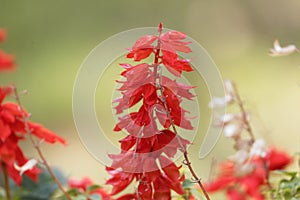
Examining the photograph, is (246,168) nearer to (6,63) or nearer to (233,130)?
(233,130)

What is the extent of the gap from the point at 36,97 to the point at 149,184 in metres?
2.24

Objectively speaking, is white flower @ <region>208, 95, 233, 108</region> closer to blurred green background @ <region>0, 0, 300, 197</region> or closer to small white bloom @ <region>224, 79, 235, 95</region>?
small white bloom @ <region>224, 79, 235, 95</region>

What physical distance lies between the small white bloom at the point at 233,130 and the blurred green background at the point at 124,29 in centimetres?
164

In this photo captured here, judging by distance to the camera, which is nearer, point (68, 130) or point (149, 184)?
point (149, 184)

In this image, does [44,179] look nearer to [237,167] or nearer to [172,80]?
[237,167]

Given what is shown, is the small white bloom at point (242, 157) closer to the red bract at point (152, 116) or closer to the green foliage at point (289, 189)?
the green foliage at point (289, 189)

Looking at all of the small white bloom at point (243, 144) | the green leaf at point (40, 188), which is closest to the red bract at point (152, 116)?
the small white bloom at point (243, 144)

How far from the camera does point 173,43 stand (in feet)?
1.85

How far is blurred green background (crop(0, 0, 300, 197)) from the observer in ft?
8.74

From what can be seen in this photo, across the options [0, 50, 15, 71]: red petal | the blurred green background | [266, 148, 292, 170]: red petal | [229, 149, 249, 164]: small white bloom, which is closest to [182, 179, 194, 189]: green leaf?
[229, 149, 249, 164]: small white bloom

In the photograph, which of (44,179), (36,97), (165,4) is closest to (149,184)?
(44,179)

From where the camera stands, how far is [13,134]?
0.71 metres

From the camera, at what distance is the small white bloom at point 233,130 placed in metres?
0.79

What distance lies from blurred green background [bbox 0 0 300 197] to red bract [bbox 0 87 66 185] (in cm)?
169
